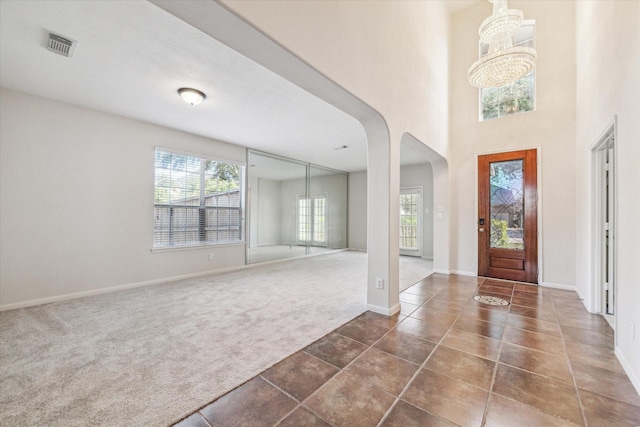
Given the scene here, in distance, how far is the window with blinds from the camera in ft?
15.2

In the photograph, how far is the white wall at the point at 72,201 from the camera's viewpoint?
324 centimetres

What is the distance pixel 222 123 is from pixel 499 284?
17.8ft

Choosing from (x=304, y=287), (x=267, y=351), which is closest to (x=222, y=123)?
(x=304, y=287)

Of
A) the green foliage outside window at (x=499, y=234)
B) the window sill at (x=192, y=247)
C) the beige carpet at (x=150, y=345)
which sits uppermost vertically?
the green foliage outside window at (x=499, y=234)

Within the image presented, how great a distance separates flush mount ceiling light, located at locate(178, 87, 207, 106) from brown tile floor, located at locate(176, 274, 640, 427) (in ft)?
10.5

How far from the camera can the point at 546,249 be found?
14.1 ft

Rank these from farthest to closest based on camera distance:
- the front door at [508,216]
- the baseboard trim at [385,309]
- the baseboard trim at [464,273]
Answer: the baseboard trim at [464,273], the front door at [508,216], the baseboard trim at [385,309]

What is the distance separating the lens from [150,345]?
2.33 meters

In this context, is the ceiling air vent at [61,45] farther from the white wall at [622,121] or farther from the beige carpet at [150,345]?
the white wall at [622,121]

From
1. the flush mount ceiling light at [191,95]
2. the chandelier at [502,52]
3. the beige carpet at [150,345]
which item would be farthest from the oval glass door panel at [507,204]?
the flush mount ceiling light at [191,95]

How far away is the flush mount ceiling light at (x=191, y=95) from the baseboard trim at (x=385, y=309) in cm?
339

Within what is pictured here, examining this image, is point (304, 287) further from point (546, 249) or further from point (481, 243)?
point (546, 249)

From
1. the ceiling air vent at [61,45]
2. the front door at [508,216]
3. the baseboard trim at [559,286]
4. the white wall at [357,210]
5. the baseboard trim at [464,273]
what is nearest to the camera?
the ceiling air vent at [61,45]

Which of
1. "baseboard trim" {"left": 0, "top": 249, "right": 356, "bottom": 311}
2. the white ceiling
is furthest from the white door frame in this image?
"baseboard trim" {"left": 0, "top": 249, "right": 356, "bottom": 311}
